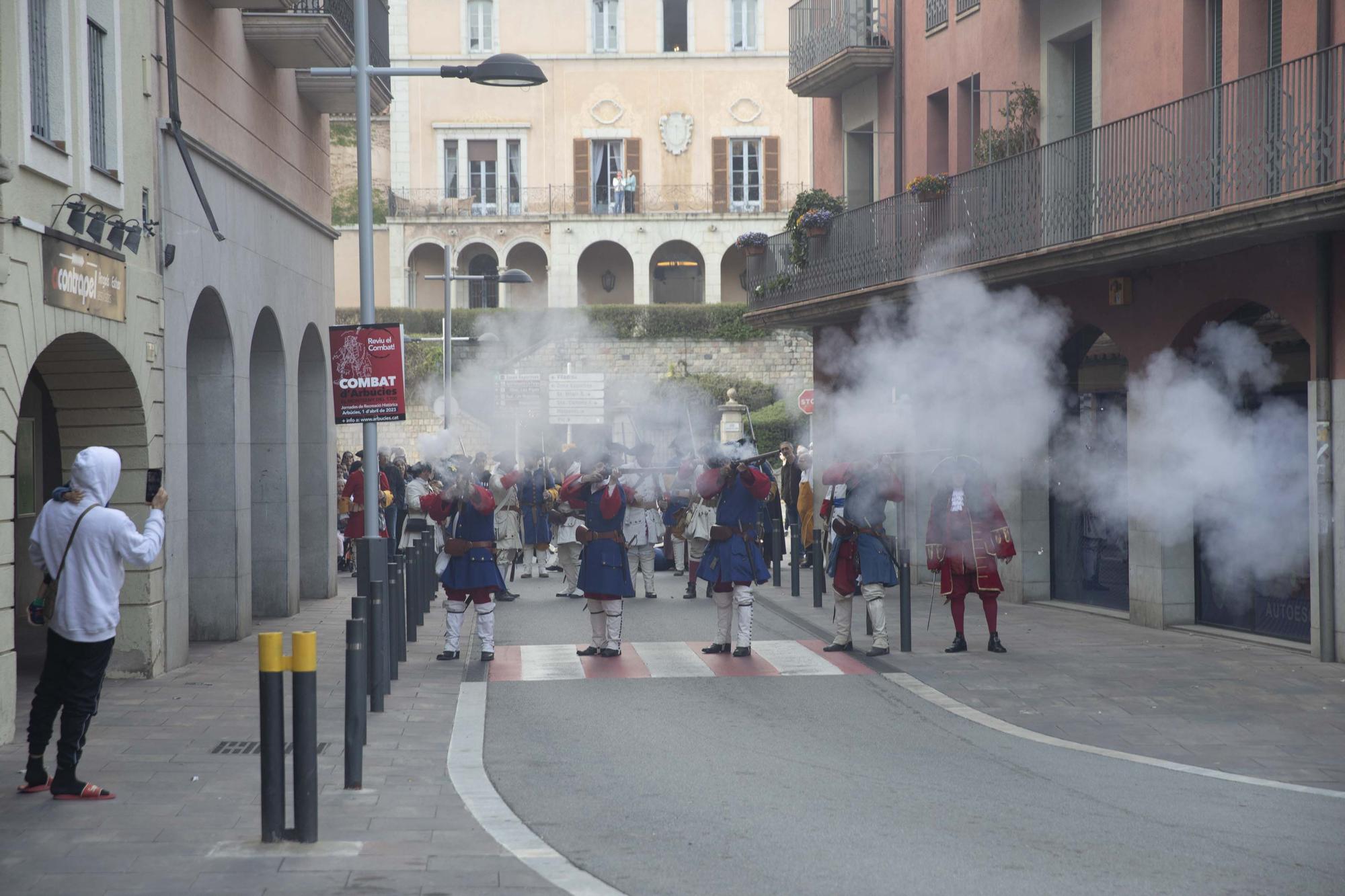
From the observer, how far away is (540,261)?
5544cm

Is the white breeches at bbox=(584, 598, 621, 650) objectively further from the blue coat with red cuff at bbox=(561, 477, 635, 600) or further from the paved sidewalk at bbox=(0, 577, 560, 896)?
the paved sidewalk at bbox=(0, 577, 560, 896)

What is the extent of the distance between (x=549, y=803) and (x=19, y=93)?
5.47m

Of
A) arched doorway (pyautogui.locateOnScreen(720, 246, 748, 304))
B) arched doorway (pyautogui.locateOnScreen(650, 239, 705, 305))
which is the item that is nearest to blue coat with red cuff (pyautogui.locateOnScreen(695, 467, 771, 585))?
arched doorway (pyautogui.locateOnScreen(720, 246, 748, 304))

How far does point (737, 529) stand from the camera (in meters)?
12.9

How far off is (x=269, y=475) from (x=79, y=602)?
941 centimetres

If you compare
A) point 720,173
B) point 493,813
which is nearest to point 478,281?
point 720,173

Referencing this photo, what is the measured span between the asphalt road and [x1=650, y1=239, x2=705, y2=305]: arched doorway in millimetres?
45060

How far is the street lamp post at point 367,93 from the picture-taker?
12.6m

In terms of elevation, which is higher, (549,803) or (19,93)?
(19,93)

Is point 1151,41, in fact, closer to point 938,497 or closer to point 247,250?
point 938,497

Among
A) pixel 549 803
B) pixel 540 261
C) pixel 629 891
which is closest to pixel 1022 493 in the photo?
pixel 549 803

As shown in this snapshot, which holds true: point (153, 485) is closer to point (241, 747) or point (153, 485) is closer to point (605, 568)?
point (241, 747)

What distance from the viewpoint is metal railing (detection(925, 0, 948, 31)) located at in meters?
20.2

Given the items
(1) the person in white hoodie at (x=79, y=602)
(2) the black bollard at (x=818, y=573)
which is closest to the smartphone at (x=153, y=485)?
(1) the person in white hoodie at (x=79, y=602)
